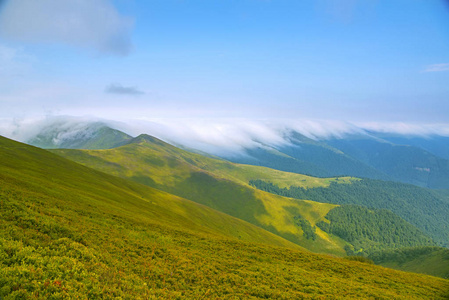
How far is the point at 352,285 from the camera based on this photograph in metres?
29.4

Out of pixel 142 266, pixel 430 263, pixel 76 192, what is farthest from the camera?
pixel 430 263

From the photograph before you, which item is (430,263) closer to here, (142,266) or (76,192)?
(142,266)

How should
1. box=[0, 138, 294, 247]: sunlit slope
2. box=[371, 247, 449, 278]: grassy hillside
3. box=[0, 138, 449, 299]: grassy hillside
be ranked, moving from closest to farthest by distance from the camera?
1. box=[0, 138, 449, 299]: grassy hillside
2. box=[0, 138, 294, 247]: sunlit slope
3. box=[371, 247, 449, 278]: grassy hillside

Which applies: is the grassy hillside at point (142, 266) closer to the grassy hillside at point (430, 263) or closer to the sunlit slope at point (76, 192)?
the sunlit slope at point (76, 192)

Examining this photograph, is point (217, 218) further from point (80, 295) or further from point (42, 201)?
point (80, 295)

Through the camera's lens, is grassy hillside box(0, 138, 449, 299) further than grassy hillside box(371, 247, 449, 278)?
No

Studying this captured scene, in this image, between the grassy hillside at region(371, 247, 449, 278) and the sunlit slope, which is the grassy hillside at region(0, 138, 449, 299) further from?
the grassy hillside at region(371, 247, 449, 278)

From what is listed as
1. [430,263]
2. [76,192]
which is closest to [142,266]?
[76,192]

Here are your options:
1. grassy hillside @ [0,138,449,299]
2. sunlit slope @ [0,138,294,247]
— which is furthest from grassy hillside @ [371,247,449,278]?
grassy hillside @ [0,138,449,299]

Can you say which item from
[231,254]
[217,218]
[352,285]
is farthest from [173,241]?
[217,218]

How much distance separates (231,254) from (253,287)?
988 cm

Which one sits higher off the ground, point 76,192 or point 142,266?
point 142,266

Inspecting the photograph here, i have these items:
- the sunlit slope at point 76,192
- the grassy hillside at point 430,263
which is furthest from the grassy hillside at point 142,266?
the grassy hillside at point 430,263

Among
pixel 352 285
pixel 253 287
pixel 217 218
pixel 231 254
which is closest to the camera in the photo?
pixel 253 287
